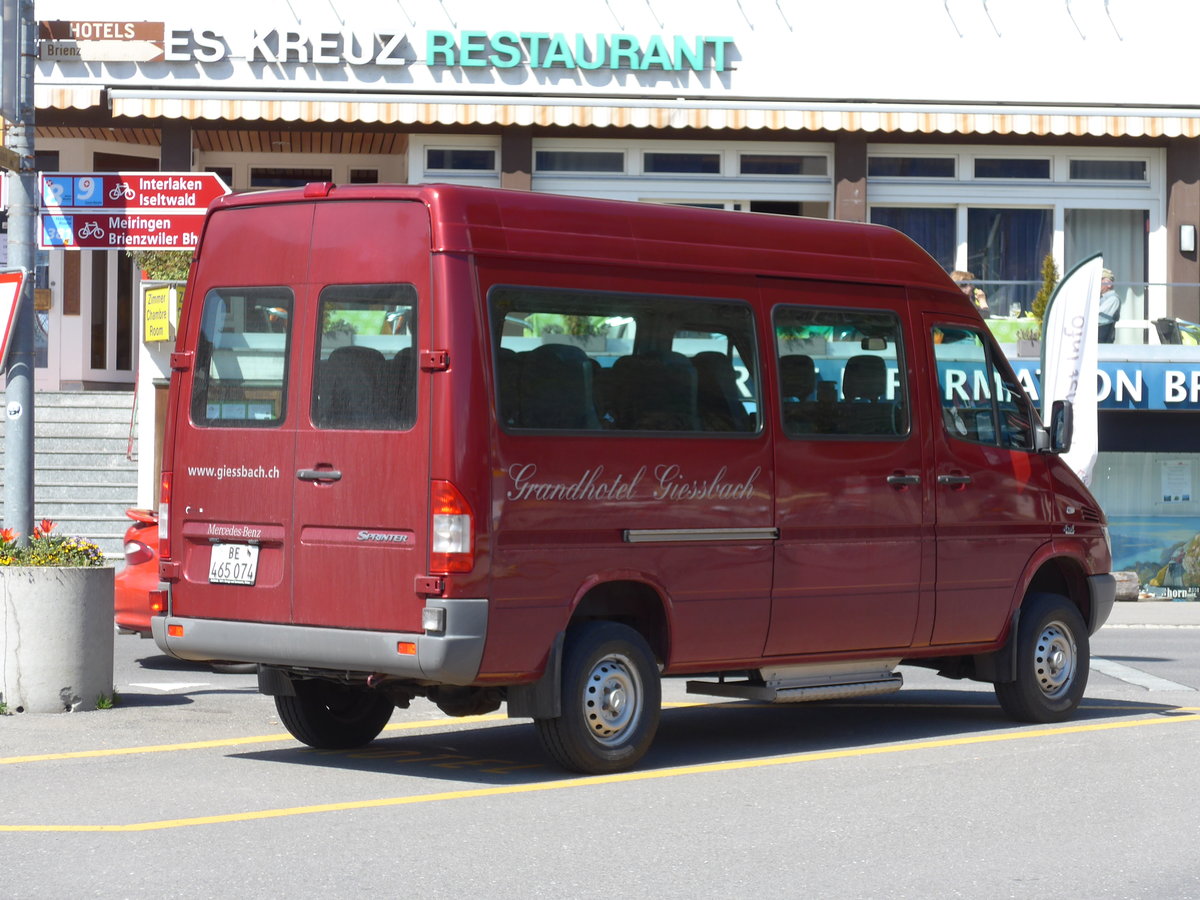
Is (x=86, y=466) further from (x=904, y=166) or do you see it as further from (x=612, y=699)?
(x=612, y=699)

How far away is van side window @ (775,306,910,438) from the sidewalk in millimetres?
9779

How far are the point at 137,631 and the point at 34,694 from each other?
10.7 ft

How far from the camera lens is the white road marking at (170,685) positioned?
39.7 ft

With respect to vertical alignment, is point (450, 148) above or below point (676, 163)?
above

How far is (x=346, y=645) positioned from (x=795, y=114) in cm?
1667

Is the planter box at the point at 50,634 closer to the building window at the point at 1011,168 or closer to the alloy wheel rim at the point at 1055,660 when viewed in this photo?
the alloy wheel rim at the point at 1055,660

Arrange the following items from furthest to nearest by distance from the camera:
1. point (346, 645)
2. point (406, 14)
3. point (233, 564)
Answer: point (406, 14)
point (233, 564)
point (346, 645)

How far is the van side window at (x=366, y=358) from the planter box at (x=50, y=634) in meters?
2.74

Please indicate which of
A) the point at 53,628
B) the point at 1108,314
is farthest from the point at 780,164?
the point at 53,628

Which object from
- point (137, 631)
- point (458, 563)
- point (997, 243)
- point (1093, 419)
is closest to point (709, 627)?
point (458, 563)

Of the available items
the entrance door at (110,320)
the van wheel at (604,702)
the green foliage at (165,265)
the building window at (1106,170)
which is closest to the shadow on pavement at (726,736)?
the van wheel at (604,702)

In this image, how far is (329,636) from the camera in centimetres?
834

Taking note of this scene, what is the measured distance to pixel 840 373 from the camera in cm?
977

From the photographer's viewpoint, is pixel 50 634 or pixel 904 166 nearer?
pixel 50 634
